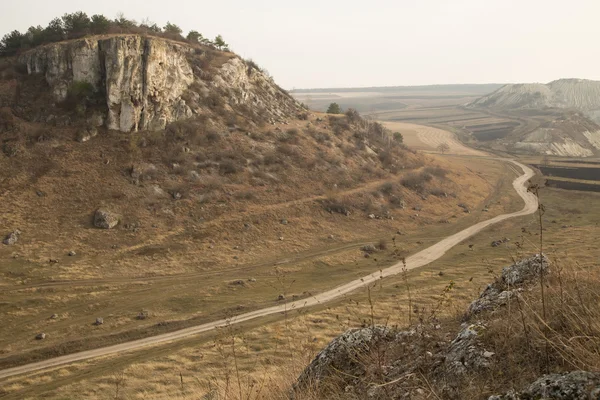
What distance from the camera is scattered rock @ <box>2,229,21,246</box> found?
35022mm

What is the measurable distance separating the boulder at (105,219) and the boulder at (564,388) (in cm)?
4169

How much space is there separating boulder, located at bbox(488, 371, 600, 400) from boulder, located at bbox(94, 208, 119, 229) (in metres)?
41.7

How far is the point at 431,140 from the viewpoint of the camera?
14550 centimetres

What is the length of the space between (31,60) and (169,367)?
5574cm

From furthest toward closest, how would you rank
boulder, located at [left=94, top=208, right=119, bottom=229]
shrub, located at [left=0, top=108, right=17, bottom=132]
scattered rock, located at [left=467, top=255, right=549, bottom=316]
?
1. shrub, located at [left=0, top=108, right=17, bottom=132]
2. boulder, located at [left=94, top=208, right=119, bottom=229]
3. scattered rock, located at [left=467, top=255, right=549, bottom=316]

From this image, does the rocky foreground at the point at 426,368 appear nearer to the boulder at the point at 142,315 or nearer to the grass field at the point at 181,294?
the grass field at the point at 181,294

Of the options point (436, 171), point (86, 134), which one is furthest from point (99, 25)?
point (436, 171)

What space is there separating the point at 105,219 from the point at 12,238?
25.7 ft

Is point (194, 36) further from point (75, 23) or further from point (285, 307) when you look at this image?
point (285, 307)

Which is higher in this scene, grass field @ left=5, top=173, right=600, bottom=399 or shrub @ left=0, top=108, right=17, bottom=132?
shrub @ left=0, top=108, right=17, bottom=132

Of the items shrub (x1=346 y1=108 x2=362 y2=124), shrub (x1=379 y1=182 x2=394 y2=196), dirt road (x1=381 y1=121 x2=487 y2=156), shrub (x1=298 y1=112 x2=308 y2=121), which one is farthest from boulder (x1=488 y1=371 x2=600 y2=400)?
dirt road (x1=381 y1=121 x2=487 y2=156)

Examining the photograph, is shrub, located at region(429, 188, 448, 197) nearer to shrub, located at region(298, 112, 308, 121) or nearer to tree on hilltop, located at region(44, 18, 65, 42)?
shrub, located at region(298, 112, 308, 121)

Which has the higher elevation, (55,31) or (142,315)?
(55,31)

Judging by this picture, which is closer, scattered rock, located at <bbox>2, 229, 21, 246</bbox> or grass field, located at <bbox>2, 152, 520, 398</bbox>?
grass field, located at <bbox>2, 152, 520, 398</bbox>
